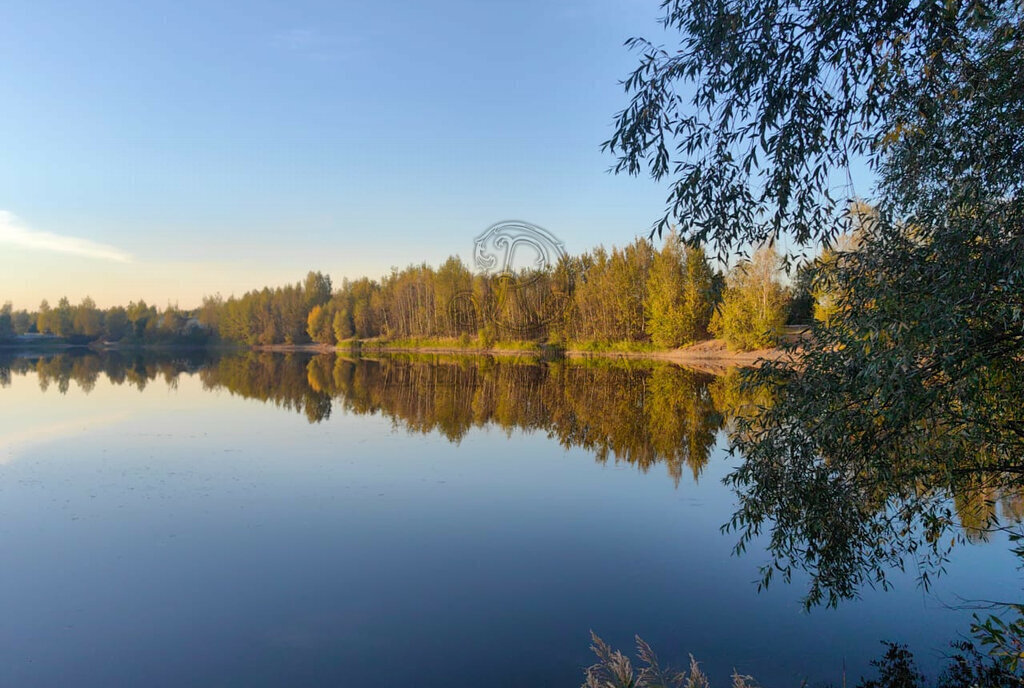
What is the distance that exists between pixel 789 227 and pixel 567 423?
15.8m

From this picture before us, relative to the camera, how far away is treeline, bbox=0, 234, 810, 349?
4744cm

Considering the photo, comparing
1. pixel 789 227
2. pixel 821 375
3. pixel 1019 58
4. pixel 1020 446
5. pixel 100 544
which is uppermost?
pixel 1019 58

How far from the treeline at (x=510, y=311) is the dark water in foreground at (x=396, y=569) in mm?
18626

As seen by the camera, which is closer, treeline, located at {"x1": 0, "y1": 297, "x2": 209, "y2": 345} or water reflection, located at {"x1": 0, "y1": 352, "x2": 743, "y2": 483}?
water reflection, located at {"x1": 0, "y1": 352, "x2": 743, "y2": 483}

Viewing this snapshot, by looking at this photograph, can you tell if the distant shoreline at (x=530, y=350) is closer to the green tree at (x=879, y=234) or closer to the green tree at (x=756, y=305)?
the green tree at (x=756, y=305)

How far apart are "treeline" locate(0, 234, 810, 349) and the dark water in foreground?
18626mm

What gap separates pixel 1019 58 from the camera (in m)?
4.56

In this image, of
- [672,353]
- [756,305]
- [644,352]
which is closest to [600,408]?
[756,305]

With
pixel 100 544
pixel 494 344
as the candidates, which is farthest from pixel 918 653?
pixel 494 344

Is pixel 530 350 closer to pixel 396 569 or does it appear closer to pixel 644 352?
pixel 644 352

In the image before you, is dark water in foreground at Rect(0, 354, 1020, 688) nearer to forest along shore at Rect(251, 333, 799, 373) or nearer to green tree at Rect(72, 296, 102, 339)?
forest along shore at Rect(251, 333, 799, 373)

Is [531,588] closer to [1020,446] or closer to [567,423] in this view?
[1020,446]

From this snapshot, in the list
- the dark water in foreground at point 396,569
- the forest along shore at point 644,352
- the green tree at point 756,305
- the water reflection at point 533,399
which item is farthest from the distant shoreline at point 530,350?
the dark water in foreground at point 396,569

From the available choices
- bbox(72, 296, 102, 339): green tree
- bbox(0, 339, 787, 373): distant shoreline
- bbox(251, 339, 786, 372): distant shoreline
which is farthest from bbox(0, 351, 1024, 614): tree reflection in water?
bbox(72, 296, 102, 339): green tree
